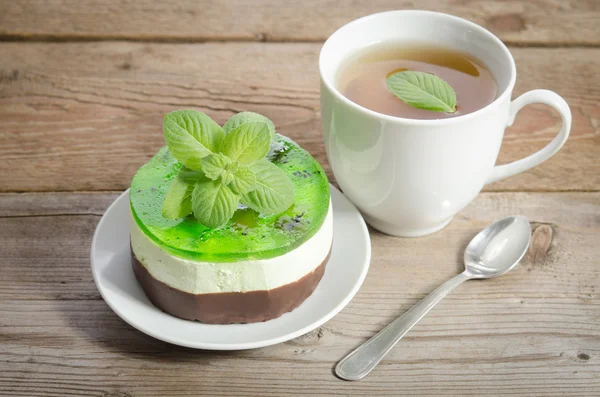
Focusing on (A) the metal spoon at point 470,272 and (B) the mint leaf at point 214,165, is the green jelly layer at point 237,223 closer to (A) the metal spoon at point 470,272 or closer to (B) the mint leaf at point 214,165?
(B) the mint leaf at point 214,165

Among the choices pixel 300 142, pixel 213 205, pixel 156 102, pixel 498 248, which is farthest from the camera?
pixel 156 102

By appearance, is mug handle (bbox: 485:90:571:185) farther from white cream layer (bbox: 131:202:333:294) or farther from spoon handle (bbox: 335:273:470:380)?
white cream layer (bbox: 131:202:333:294)

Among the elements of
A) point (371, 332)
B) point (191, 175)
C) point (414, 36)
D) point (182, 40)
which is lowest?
point (371, 332)

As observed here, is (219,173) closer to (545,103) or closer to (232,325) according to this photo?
(232,325)

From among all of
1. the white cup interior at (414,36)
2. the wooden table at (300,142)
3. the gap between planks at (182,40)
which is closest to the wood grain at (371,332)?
the wooden table at (300,142)

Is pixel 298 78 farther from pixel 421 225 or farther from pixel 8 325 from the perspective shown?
pixel 8 325

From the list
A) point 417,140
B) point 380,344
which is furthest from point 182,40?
point 380,344
